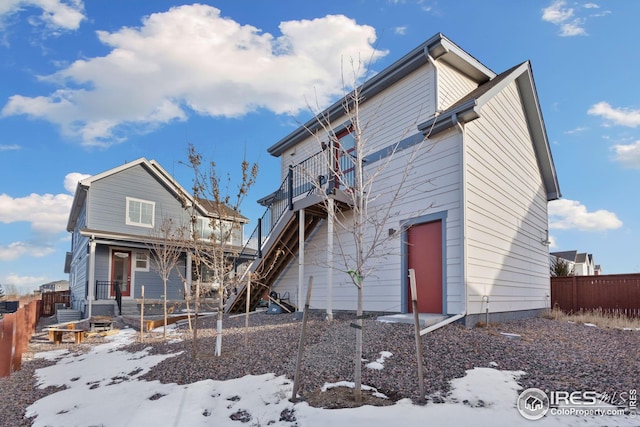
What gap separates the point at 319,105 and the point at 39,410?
625 cm

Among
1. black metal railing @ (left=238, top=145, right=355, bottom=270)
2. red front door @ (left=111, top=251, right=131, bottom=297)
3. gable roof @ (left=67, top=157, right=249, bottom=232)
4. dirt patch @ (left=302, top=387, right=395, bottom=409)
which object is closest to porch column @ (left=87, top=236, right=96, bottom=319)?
red front door @ (left=111, top=251, right=131, bottom=297)

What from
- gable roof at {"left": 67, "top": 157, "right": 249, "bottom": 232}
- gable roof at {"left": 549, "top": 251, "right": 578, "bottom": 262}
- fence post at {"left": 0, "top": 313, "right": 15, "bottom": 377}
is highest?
gable roof at {"left": 67, "top": 157, "right": 249, "bottom": 232}

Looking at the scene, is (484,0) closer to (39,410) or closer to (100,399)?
(100,399)

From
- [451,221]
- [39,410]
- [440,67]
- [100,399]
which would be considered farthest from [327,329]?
[440,67]

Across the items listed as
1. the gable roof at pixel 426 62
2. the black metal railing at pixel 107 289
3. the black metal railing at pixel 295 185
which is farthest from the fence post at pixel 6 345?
the black metal railing at pixel 107 289

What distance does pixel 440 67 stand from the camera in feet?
30.5

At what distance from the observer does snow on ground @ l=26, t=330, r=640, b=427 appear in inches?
149

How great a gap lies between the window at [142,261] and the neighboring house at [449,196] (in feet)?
30.0

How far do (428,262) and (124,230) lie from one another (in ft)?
49.4

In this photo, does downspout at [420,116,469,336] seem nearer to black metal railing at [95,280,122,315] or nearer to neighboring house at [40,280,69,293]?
black metal railing at [95,280,122,315]

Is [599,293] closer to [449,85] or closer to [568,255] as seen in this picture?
[449,85]

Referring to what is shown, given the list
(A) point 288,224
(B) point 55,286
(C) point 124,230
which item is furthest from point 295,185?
(B) point 55,286

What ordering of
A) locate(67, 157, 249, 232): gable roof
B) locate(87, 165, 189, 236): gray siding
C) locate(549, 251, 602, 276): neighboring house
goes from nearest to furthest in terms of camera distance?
locate(67, 157, 249, 232): gable roof
locate(87, 165, 189, 236): gray siding
locate(549, 251, 602, 276): neighboring house

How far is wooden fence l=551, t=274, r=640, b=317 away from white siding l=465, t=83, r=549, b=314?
6.86ft
